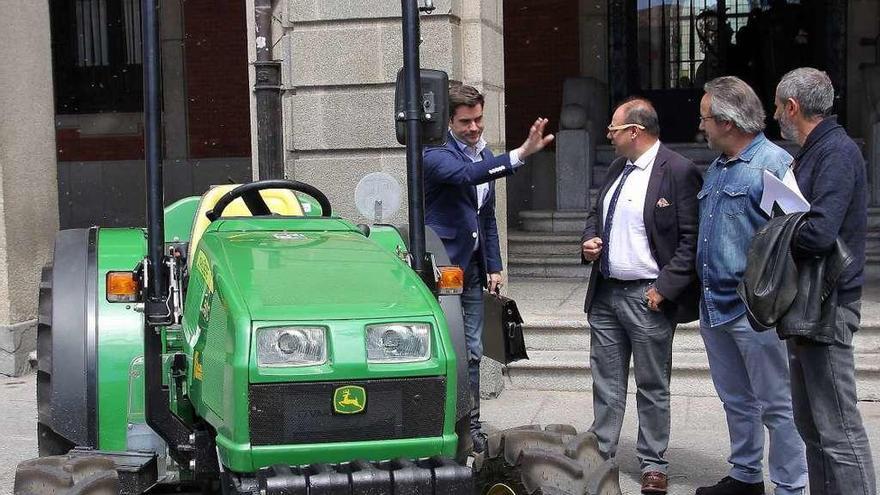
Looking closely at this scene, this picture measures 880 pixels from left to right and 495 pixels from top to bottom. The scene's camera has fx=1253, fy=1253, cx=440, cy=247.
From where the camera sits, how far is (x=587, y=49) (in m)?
14.3

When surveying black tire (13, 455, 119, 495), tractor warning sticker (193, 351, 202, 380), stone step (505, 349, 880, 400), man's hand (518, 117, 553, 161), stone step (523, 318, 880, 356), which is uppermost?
man's hand (518, 117, 553, 161)

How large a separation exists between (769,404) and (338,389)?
2496 millimetres

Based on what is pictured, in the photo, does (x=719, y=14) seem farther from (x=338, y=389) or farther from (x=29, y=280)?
(x=338, y=389)

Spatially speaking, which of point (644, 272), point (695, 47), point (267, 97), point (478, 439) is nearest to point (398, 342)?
point (644, 272)

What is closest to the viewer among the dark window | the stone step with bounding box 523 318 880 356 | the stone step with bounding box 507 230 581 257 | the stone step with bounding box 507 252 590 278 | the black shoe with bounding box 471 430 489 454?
the black shoe with bounding box 471 430 489 454

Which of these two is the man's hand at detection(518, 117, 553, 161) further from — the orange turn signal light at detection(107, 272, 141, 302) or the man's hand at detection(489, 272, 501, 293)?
the orange turn signal light at detection(107, 272, 141, 302)

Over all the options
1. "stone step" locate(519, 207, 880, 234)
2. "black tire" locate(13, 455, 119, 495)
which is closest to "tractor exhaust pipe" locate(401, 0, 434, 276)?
"black tire" locate(13, 455, 119, 495)

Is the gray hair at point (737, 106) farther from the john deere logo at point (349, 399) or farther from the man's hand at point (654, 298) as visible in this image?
the john deere logo at point (349, 399)

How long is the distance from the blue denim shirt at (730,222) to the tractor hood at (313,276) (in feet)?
6.04

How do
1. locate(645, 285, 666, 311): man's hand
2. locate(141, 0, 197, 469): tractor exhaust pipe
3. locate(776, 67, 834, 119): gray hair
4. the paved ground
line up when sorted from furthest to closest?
the paved ground, locate(645, 285, 666, 311): man's hand, locate(776, 67, 834, 119): gray hair, locate(141, 0, 197, 469): tractor exhaust pipe

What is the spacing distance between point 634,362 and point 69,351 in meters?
2.60

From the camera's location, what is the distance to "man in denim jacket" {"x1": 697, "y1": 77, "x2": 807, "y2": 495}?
545cm

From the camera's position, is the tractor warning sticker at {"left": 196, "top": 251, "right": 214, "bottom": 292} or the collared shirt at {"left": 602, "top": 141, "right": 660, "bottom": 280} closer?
the tractor warning sticker at {"left": 196, "top": 251, "right": 214, "bottom": 292}

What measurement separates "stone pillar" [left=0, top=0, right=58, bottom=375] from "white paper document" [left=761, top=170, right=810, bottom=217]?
243 inches
